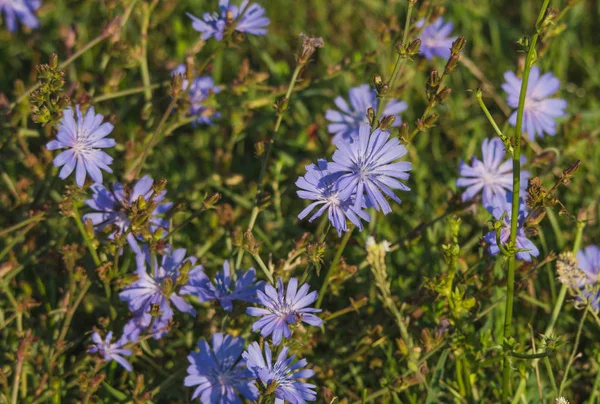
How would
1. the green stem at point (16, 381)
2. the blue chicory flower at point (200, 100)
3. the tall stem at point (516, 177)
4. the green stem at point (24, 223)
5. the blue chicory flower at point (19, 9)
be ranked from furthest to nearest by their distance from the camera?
1. the blue chicory flower at point (19, 9)
2. the blue chicory flower at point (200, 100)
3. the green stem at point (24, 223)
4. the green stem at point (16, 381)
5. the tall stem at point (516, 177)

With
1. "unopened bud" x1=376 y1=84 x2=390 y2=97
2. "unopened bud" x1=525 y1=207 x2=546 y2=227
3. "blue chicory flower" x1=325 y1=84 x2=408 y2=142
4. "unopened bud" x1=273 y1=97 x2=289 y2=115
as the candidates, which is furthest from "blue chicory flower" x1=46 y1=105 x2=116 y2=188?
"unopened bud" x1=525 y1=207 x2=546 y2=227

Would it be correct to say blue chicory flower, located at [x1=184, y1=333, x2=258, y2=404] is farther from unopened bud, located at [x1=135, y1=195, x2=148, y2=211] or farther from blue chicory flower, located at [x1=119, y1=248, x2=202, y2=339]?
unopened bud, located at [x1=135, y1=195, x2=148, y2=211]

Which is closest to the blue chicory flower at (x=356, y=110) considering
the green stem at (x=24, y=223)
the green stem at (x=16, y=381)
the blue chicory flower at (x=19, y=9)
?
the green stem at (x=24, y=223)

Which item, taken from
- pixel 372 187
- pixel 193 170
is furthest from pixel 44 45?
pixel 372 187

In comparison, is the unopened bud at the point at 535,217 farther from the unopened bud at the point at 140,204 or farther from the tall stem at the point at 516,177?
the unopened bud at the point at 140,204

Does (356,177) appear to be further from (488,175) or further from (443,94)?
(488,175)
